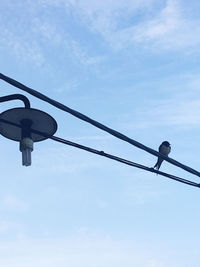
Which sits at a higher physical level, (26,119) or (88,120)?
(26,119)

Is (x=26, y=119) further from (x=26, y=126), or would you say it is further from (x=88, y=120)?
(x=88, y=120)

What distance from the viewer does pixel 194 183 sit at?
680cm

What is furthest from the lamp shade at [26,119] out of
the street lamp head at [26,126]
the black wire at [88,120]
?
the black wire at [88,120]

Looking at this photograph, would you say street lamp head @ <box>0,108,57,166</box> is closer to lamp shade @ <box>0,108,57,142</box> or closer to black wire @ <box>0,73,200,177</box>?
lamp shade @ <box>0,108,57,142</box>

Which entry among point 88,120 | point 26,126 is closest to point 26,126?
point 26,126

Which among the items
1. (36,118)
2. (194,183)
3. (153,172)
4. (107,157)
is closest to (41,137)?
(36,118)

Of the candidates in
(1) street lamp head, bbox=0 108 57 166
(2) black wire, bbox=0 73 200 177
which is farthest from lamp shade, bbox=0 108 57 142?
(2) black wire, bbox=0 73 200 177

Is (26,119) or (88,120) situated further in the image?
(26,119)

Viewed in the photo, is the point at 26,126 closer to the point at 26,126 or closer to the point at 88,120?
the point at 26,126

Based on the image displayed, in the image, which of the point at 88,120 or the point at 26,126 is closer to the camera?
the point at 88,120

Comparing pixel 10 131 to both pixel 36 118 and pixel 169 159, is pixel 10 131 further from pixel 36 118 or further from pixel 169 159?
pixel 169 159

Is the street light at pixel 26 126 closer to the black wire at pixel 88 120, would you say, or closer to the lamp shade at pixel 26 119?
the lamp shade at pixel 26 119

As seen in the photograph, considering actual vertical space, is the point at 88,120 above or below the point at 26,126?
below

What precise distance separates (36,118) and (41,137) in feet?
0.95
